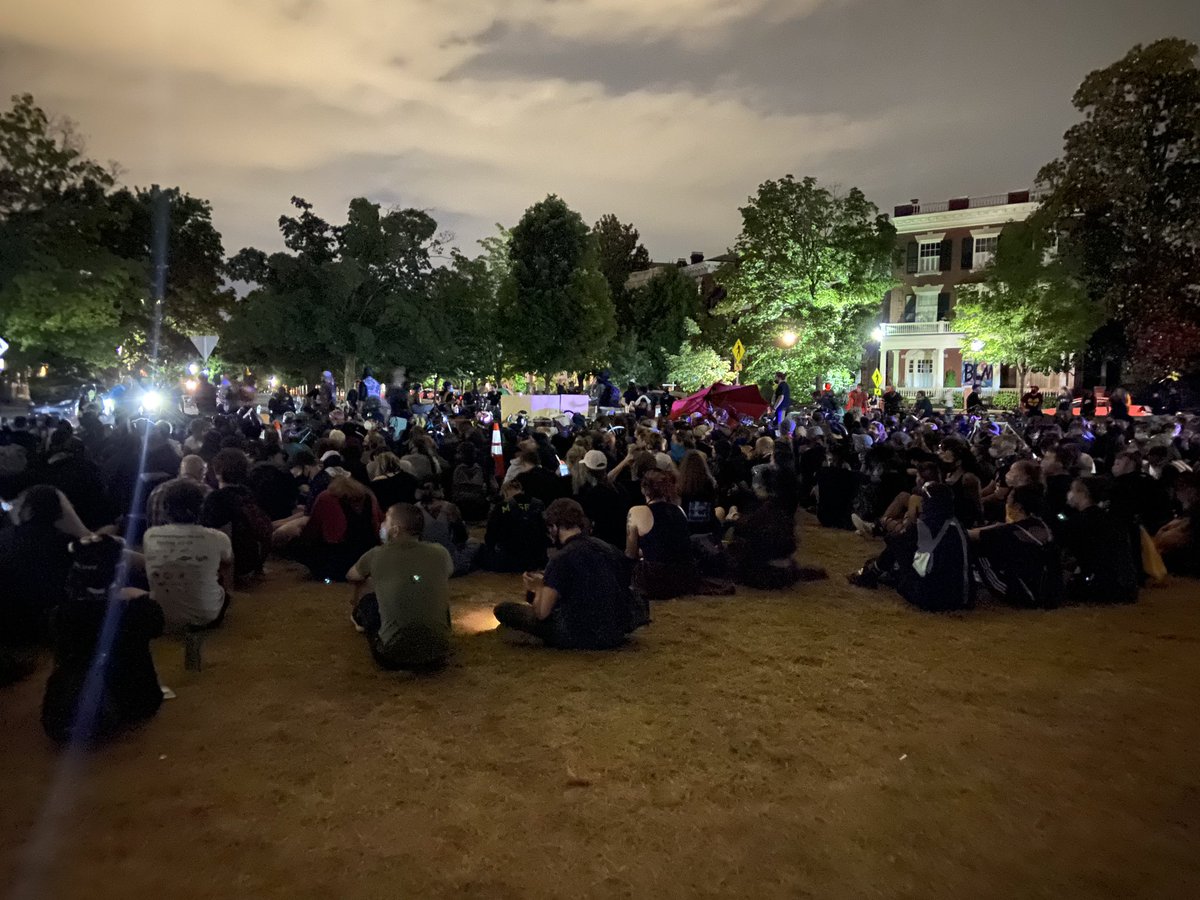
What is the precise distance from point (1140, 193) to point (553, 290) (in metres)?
23.4

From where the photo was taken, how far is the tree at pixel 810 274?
121 ft

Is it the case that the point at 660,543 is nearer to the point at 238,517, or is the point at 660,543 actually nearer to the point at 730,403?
the point at 238,517

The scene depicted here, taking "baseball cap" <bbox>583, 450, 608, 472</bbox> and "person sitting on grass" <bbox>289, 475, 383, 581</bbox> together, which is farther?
"baseball cap" <bbox>583, 450, 608, 472</bbox>

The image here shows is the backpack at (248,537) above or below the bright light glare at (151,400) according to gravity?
below

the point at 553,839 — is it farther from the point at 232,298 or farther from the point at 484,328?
the point at 232,298

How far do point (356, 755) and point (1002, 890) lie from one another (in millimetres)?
3291

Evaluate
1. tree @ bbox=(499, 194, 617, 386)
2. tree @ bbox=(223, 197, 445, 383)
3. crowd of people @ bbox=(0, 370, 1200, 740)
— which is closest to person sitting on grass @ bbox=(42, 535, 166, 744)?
crowd of people @ bbox=(0, 370, 1200, 740)

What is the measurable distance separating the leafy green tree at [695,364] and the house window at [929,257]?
520 inches

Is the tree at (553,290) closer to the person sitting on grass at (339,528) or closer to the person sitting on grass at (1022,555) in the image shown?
the person sitting on grass at (339,528)

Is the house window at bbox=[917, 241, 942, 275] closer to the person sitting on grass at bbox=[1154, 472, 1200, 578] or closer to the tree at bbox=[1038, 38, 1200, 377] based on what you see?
the tree at bbox=[1038, 38, 1200, 377]

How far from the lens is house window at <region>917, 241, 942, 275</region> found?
5019cm

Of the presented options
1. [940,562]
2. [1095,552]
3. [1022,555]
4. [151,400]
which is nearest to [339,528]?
[940,562]

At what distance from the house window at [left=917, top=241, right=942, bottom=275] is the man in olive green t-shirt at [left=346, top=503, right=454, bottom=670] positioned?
4942cm

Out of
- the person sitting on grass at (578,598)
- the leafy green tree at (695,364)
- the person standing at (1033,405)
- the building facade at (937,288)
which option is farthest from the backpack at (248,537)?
the building facade at (937,288)
